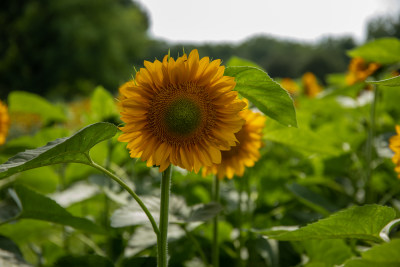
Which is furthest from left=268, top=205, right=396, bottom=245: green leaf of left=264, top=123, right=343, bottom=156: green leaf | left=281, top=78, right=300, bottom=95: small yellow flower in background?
left=281, top=78, right=300, bottom=95: small yellow flower in background

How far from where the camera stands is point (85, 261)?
3.00 ft

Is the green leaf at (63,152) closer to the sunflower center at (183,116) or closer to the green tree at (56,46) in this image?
the sunflower center at (183,116)

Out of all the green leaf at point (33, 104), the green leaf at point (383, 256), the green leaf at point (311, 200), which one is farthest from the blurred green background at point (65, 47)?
the green leaf at point (383, 256)

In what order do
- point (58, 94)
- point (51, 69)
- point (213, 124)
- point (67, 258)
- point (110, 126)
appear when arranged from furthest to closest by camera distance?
1. point (51, 69)
2. point (58, 94)
3. point (67, 258)
4. point (213, 124)
5. point (110, 126)

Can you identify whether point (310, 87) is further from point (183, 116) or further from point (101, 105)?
point (183, 116)

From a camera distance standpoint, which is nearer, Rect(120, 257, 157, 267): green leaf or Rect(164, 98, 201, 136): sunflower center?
Rect(164, 98, 201, 136): sunflower center

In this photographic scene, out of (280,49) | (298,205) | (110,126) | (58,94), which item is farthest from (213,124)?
(280,49)

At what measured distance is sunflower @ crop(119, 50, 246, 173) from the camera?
701mm

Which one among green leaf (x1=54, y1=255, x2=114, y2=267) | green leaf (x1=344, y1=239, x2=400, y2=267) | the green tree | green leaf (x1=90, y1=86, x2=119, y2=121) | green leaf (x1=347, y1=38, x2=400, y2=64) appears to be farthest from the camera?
the green tree

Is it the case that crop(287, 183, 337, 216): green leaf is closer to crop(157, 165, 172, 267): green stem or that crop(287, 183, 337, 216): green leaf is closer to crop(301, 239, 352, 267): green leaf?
crop(301, 239, 352, 267): green leaf

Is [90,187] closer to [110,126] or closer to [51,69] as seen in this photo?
[110,126]

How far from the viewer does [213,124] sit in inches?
29.5

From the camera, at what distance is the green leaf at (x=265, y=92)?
708 mm

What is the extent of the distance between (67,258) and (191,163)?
447 mm
